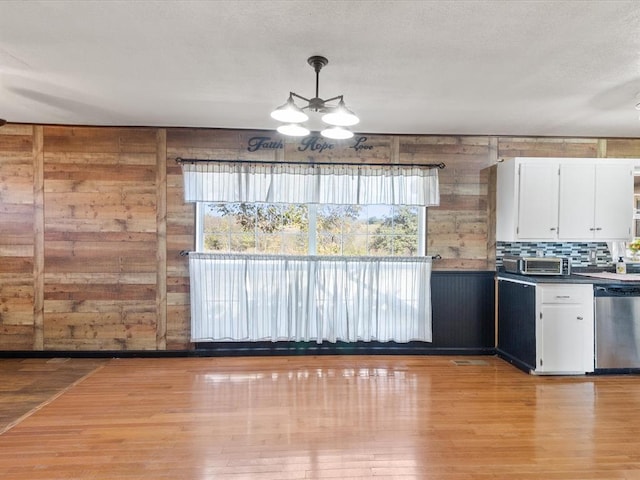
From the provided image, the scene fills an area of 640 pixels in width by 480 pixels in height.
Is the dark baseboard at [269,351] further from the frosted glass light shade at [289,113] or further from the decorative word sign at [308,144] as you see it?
the frosted glass light shade at [289,113]

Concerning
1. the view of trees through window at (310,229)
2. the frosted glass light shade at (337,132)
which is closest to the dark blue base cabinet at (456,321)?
the view of trees through window at (310,229)

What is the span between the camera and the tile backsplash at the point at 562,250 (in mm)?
4113

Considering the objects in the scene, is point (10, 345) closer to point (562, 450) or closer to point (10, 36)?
point (10, 36)

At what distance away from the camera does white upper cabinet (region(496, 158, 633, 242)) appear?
3768 millimetres

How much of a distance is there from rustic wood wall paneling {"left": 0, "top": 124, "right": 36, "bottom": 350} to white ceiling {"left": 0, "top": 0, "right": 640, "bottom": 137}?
0.41m

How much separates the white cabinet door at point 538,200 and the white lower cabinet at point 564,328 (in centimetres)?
65

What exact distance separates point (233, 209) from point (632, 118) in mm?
4181

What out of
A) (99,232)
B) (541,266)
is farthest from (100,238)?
(541,266)

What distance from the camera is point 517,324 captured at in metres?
3.72

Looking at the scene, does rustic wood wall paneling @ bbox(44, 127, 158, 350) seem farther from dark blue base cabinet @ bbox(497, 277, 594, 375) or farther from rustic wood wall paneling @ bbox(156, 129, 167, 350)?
dark blue base cabinet @ bbox(497, 277, 594, 375)

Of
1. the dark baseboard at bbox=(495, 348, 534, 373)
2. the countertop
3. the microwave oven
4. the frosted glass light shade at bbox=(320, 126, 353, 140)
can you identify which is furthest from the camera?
the microwave oven

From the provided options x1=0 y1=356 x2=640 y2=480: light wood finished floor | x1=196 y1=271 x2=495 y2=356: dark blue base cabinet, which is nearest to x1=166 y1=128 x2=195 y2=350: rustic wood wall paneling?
x1=0 y1=356 x2=640 y2=480: light wood finished floor

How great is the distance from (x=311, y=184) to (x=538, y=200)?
2.43 meters

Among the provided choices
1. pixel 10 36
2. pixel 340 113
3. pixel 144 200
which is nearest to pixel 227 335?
pixel 144 200
